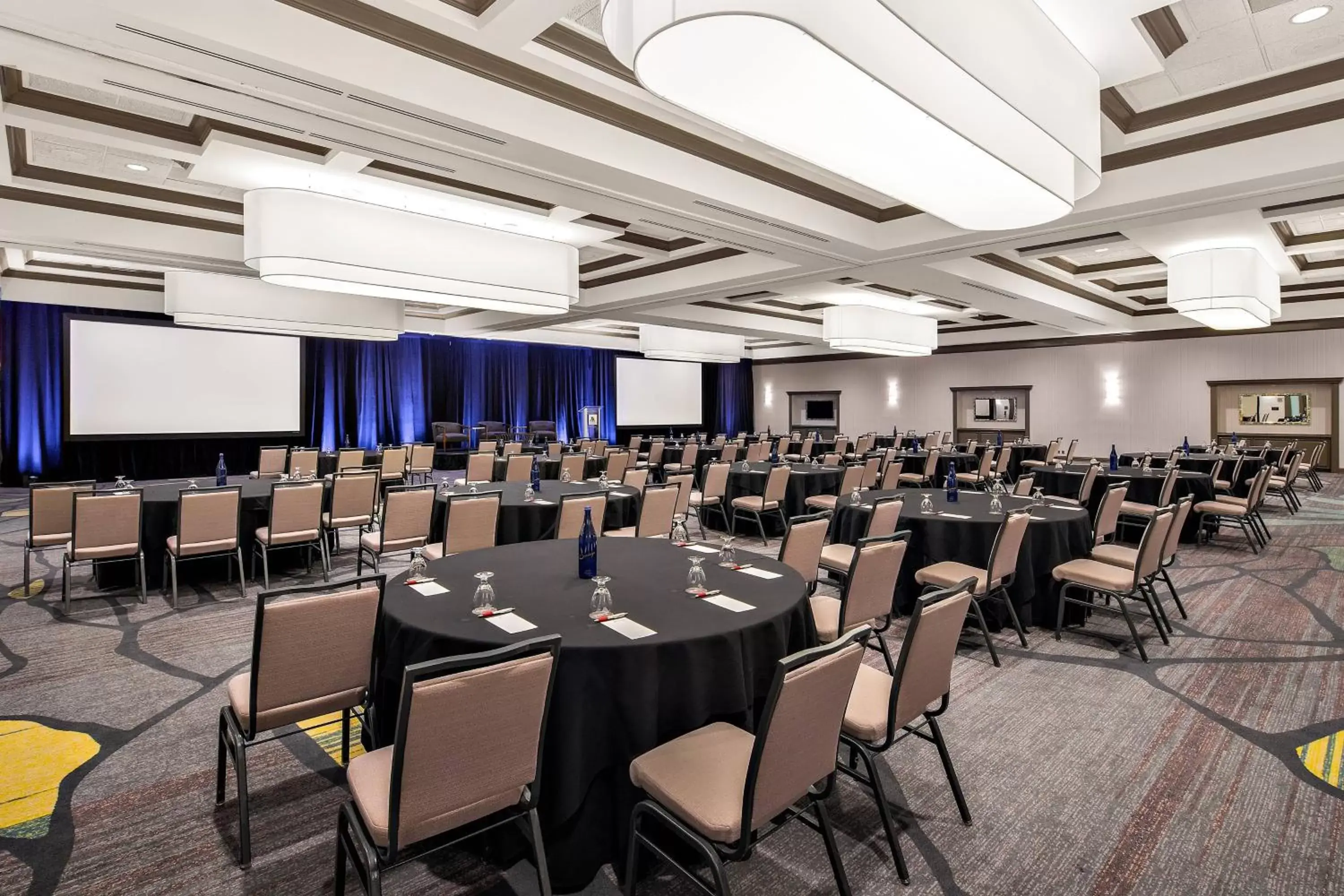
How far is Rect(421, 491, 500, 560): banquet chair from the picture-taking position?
507 centimetres

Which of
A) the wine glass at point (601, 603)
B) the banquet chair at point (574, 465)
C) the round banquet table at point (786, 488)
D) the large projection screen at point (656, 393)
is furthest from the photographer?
the large projection screen at point (656, 393)

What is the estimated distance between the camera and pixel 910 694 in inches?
94.7

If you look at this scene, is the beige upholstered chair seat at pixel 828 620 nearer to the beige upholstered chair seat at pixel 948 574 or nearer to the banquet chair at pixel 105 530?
the beige upholstered chair seat at pixel 948 574

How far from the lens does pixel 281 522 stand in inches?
232

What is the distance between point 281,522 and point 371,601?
156 inches

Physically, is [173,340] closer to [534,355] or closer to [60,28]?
[534,355]

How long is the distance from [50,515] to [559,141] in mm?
5355

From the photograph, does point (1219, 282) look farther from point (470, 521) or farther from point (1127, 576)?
point (470, 521)

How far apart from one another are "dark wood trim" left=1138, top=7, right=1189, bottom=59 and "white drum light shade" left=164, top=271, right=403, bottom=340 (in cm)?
908

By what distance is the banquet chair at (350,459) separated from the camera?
10055 mm

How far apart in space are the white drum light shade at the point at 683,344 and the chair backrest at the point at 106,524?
11.3 meters

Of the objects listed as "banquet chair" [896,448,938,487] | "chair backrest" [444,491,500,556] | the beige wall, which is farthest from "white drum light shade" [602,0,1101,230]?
the beige wall

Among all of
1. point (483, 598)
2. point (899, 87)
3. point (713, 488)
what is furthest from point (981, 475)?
point (483, 598)

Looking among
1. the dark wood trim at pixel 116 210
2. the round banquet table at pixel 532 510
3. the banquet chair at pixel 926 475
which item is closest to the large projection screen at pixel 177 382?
the dark wood trim at pixel 116 210
